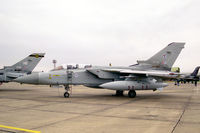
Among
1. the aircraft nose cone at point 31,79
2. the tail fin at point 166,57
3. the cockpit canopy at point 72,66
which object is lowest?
the aircraft nose cone at point 31,79

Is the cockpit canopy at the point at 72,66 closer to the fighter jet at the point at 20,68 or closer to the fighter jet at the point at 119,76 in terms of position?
the fighter jet at the point at 119,76

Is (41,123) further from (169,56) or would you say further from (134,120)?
(169,56)

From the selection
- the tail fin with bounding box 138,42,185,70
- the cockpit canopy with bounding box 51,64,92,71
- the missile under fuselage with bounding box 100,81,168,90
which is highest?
the tail fin with bounding box 138,42,185,70

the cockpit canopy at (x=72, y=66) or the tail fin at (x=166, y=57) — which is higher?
the tail fin at (x=166, y=57)

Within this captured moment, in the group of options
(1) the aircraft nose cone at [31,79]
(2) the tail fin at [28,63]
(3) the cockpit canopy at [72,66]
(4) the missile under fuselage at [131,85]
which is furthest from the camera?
(2) the tail fin at [28,63]

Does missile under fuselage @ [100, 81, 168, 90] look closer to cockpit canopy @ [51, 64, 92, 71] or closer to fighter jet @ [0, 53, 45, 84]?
cockpit canopy @ [51, 64, 92, 71]

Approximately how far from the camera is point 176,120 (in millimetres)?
6141

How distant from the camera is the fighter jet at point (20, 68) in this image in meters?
19.7

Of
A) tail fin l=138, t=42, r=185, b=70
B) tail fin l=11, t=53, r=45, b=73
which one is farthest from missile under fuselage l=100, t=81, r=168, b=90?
tail fin l=11, t=53, r=45, b=73

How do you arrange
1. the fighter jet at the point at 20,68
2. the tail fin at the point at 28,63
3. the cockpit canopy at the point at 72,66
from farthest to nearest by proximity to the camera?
the tail fin at the point at 28,63 → the fighter jet at the point at 20,68 → the cockpit canopy at the point at 72,66

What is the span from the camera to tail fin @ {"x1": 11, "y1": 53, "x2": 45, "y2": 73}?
21.0 m

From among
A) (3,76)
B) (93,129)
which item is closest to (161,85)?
(93,129)

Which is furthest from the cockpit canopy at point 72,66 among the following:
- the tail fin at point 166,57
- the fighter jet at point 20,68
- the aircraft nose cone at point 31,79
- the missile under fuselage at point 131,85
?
the fighter jet at point 20,68

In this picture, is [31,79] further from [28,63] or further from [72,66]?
[28,63]
